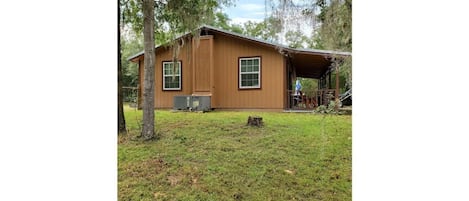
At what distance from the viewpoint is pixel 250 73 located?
→ 174 centimetres

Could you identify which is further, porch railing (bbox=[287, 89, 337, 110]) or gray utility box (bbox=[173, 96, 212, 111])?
gray utility box (bbox=[173, 96, 212, 111])

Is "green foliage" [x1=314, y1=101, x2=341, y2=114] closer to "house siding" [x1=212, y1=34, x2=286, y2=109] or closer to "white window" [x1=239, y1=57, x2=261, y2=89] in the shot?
"house siding" [x1=212, y1=34, x2=286, y2=109]

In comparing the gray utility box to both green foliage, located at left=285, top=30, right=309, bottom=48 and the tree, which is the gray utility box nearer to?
the tree

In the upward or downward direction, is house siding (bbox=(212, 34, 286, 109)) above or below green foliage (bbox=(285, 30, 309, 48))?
below

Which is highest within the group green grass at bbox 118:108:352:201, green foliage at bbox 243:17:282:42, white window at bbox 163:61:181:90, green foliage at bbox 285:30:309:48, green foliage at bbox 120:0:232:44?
green foliage at bbox 120:0:232:44

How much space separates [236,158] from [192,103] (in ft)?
1.18

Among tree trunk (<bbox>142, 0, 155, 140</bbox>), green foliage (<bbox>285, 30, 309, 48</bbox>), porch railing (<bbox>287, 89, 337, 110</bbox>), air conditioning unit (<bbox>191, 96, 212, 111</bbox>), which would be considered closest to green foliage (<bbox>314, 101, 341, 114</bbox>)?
porch railing (<bbox>287, 89, 337, 110</bbox>)

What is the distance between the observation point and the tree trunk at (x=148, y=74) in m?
1.69

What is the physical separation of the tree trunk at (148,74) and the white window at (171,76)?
0.06m

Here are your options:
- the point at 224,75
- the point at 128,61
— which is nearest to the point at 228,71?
the point at 224,75

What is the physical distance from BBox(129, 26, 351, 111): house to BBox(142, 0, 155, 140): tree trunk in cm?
2

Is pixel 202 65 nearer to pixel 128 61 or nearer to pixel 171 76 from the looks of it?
pixel 171 76

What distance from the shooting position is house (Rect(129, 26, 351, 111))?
167 centimetres
